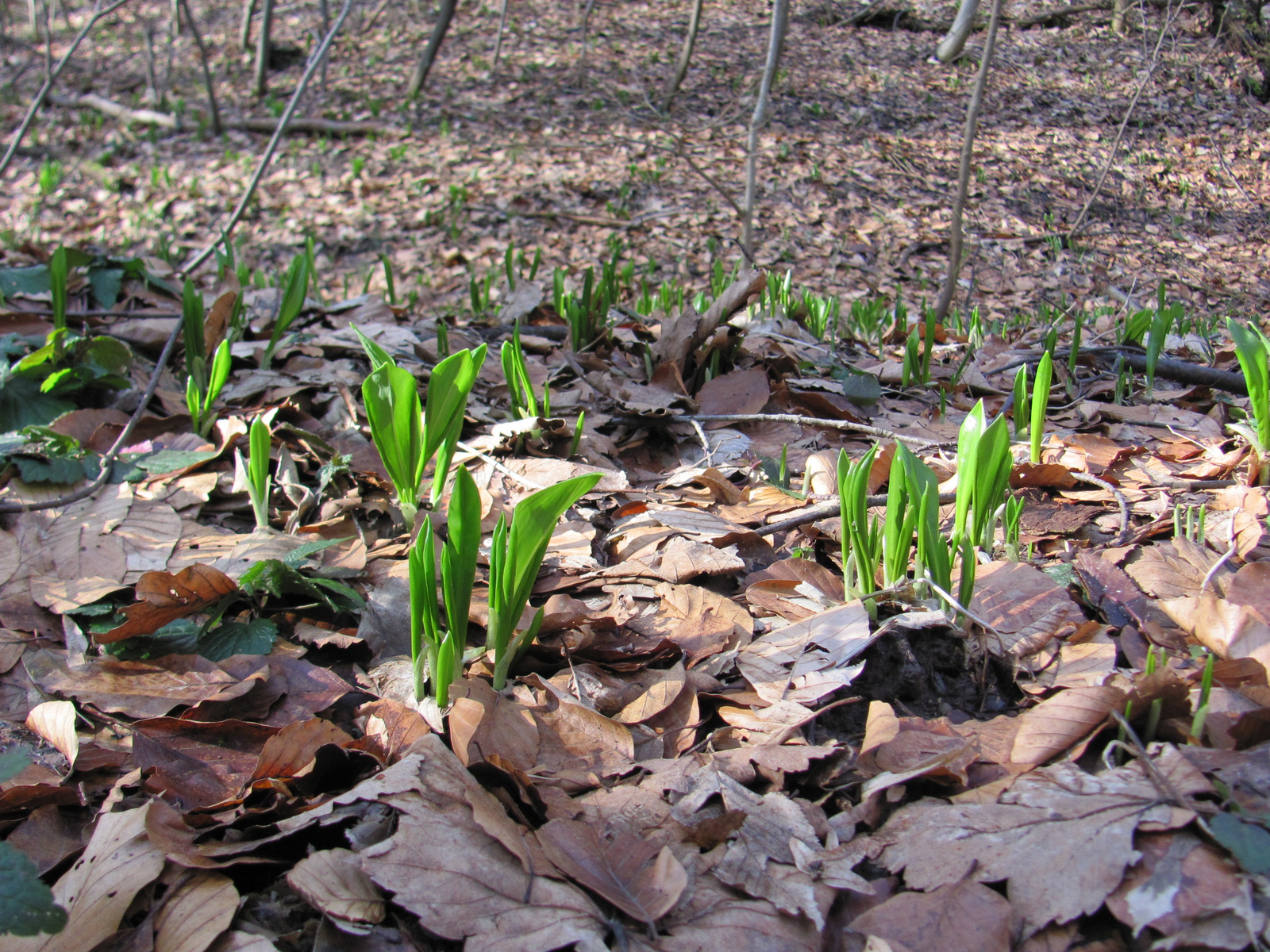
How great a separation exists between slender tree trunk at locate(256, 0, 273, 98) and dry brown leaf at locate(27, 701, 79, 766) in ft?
34.6

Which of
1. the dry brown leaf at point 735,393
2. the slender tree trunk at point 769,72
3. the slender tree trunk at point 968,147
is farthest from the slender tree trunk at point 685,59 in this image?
the dry brown leaf at point 735,393

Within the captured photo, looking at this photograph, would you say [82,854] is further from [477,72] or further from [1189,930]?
[477,72]

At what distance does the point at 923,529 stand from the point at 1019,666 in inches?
10.2

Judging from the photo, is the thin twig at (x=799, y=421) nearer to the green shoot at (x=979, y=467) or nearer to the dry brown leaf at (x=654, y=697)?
the green shoot at (x=979, y=467)

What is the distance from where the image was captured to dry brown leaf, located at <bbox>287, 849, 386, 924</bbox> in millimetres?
804

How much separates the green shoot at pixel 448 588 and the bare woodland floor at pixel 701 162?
3.88 metres

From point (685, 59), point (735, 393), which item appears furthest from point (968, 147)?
point (685, 59)

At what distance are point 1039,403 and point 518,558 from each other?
1.23 meters

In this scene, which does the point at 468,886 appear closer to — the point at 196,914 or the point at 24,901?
the point at 196,914

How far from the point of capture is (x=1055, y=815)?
2.81ft

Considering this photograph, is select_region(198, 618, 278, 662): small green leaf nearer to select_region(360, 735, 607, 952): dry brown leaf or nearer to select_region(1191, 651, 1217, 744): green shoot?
select_region(360, 735, 607, 952): dry brown leaf

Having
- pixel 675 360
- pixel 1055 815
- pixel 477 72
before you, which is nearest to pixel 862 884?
pixel 1055 815

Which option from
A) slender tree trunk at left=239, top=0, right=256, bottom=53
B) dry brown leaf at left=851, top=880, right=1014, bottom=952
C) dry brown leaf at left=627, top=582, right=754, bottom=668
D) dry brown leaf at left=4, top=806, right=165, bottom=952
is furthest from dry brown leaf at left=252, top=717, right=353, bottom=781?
slender tree trunk at left=239, top=0, right=256, bottom=53

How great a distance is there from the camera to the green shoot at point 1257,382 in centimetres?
148
